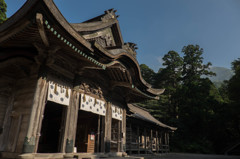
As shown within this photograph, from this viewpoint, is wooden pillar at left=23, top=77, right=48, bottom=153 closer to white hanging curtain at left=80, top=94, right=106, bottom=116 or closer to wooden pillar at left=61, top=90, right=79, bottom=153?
wooden pillar at left=61, top=90, right=79, bottom=153

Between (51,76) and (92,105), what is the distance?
2658 millimetres

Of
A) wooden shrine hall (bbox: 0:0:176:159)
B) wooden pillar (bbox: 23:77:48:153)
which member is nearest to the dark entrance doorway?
wooden shrine hall (bbox: 0:0:176:159)

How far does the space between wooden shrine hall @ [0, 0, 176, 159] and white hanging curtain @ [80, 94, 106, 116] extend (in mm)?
18

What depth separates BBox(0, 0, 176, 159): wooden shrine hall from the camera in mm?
5380

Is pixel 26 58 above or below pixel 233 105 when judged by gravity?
below

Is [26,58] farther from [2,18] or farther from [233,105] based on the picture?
[233,105]

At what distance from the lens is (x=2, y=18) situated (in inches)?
683

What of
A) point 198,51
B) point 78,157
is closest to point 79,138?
point 78,157

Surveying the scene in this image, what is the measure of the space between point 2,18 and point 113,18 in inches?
512

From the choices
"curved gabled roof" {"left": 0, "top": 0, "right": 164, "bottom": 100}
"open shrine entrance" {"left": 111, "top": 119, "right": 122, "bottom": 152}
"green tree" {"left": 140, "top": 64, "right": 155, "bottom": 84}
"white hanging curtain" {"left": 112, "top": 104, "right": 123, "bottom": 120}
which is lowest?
"open shrine entrance" {"left": 111, "top": 119, "right": 122, "bottom": 152}

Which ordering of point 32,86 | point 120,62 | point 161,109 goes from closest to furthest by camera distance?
point 32,86 → point 120,62 → point 161,109

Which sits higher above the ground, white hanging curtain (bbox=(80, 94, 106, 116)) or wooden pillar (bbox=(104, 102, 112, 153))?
white hanging curtain (bbox=(80, 94, 106, 116))

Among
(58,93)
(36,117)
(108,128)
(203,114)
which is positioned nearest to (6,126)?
(36,117)

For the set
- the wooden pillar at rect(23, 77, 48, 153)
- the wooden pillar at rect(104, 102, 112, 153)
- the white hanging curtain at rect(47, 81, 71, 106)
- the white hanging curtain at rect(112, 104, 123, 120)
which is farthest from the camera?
the white hanging curtain at rect(112, 104, 123, 120)
